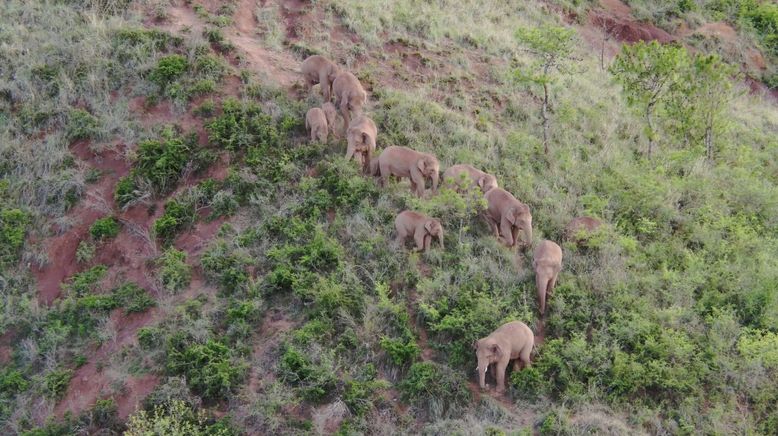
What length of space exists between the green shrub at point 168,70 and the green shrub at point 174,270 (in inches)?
203

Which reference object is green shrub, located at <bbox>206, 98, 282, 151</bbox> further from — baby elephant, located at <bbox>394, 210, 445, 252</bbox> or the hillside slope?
baby elephant, located at <bbox>394, 210, 445, 252</bbox>

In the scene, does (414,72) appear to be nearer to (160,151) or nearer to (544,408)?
(160,151)

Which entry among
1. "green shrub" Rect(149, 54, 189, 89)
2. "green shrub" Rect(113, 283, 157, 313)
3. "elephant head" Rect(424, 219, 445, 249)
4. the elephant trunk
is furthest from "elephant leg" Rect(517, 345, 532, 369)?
"green shrub" Rect(149, 54, 189, 89)

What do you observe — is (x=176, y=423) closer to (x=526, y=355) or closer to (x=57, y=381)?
(x=57, y=381)

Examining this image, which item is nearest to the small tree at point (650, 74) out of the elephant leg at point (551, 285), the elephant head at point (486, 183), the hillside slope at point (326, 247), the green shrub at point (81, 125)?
the hillside slope at point (326, 247)

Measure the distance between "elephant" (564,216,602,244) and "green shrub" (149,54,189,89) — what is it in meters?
9.45

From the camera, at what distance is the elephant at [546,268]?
39.0 ft

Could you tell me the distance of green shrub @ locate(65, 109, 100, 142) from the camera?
15.4 metres

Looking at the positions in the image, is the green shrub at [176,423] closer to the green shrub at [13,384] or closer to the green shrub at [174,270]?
the green shrub at [13,384]

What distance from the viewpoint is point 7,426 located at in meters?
10.9

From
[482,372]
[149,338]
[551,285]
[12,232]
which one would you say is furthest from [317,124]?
[482,372]

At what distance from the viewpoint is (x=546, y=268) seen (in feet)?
39.2

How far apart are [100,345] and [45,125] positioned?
633 centimetres

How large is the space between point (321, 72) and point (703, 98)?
9.14 metres
